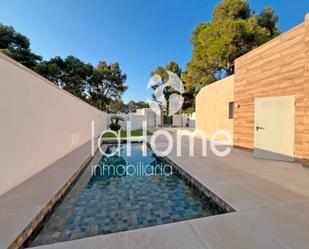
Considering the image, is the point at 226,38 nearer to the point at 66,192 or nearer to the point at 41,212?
the point at 66,192

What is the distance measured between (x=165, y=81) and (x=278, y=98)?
19.8m

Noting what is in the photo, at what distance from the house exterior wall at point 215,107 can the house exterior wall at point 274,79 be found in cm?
112

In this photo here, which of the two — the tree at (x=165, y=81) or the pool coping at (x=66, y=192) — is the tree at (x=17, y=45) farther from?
the pool coping at (x=66, y=192)

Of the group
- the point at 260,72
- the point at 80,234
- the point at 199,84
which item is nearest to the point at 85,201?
the point at 80,234

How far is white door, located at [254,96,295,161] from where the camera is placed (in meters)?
5.09

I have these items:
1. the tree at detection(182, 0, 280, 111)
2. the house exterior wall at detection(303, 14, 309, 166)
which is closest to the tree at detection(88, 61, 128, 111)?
the tree at detection(182, 0, 280, 111)

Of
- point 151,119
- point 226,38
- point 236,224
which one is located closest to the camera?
point 236,224

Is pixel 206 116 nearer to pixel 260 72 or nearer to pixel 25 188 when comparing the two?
pixel 260 72

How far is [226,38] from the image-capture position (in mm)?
11172

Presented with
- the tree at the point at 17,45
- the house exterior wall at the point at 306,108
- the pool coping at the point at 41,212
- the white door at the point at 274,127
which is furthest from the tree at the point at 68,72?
the house exterior wall at the point at 306,108

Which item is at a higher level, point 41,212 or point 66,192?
point 41,212

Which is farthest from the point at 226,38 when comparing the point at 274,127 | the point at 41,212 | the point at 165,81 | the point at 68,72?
the point at 68,72

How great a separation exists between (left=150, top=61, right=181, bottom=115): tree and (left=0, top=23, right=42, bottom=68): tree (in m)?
14.4

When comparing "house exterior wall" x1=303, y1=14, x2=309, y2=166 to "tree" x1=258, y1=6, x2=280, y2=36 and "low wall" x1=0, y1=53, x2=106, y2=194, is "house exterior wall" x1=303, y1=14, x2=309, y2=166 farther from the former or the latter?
"tree" x1=258, y1=6, x2=280, y2=36
